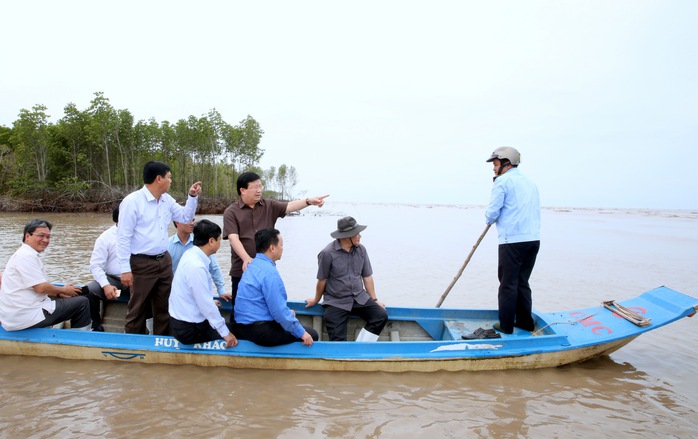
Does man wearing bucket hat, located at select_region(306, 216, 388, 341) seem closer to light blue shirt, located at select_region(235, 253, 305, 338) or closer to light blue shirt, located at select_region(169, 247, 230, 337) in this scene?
light blue shirt, located at select_region(235, 253, 305, 338)

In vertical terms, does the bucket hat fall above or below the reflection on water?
above

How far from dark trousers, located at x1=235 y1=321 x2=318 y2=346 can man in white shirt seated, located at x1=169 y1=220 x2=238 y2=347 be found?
0.43 feet

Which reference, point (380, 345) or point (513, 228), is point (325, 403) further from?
point (513, 228)

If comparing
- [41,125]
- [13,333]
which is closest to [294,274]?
[13,333]

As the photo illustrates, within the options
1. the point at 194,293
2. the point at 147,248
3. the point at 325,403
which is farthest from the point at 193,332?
the point at 325,403

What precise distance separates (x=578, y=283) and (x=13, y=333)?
35.3 feet

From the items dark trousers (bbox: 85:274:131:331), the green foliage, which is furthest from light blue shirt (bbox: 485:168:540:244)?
the green foliage

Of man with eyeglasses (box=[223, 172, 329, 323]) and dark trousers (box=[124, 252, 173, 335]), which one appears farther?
man with eyeglasses (box=[223, 172, 329, 323])

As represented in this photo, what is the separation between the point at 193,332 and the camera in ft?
13.4

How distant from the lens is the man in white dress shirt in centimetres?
418

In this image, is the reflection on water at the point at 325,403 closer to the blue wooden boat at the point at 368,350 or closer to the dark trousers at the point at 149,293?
the blue wooden boat at the point at 368,350

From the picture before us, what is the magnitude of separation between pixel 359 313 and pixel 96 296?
3274mm

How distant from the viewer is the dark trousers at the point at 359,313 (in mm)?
4719

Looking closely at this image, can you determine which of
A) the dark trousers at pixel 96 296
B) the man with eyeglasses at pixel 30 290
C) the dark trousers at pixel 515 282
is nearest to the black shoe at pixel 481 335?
the dark trousers at pixel 515 282
